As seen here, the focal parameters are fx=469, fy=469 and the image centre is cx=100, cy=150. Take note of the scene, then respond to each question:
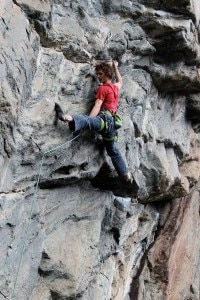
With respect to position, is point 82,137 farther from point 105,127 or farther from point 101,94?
point 101,94

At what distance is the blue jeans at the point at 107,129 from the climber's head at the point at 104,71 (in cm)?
55

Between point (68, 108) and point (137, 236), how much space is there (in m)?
4.50

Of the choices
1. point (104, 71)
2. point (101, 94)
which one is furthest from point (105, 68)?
point (101, 94)

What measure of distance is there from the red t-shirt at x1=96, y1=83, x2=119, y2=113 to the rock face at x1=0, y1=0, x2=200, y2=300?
10.2 inches

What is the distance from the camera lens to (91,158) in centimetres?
645

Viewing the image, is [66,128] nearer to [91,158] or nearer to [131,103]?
[91,158]

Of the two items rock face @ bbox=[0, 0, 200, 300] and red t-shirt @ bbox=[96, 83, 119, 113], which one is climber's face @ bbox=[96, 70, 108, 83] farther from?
rock face @ bbox=[0, 0, 200, 300]

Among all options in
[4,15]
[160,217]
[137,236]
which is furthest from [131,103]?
[160,217]

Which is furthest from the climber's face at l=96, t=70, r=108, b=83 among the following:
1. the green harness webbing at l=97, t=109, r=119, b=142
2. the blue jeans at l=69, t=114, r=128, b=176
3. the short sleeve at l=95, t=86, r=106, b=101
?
the blue jeans at l=69, t=114, r=128, b=176

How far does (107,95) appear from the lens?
245 inches

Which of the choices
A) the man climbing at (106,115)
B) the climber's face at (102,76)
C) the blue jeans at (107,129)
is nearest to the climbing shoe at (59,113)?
the man climbing at (106,115)

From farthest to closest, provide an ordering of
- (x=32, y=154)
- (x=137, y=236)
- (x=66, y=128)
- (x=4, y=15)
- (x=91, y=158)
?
1. (x=137, y=236)
2. (x=91, y=158)
3. (x=66, y=128)
4. (x=32, y=154)
5. (x=4, y=15)

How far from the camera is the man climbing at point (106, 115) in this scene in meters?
5.89

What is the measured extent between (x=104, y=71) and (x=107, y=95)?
33cm
